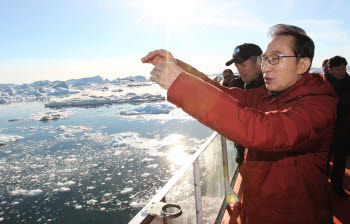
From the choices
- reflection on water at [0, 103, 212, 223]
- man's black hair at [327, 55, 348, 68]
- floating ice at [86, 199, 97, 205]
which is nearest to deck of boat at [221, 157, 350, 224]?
man's black hair at [327, 55, 348, 68]

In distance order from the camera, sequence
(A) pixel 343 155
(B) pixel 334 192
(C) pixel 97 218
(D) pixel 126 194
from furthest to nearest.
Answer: (D) pixel 126 194 < (C) pixel 97 218 < (B) pixel 334 192 < (A) pixel 343 155

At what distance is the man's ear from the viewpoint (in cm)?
94

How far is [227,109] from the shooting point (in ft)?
1.96

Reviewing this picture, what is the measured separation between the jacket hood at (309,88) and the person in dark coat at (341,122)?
2075 mm

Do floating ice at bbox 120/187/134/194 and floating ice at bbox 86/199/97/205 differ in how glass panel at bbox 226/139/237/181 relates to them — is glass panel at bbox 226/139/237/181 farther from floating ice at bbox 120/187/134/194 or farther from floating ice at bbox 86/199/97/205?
floating ice at bbox 86/199/97/205

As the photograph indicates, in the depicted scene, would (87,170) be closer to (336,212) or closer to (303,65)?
(336,212)

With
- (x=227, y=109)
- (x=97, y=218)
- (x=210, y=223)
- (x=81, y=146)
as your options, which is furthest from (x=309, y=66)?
(x=81, y=146)

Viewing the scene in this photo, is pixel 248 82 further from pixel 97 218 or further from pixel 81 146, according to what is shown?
pixel 81 146

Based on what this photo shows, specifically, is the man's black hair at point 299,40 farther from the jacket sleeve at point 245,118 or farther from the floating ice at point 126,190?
the floating ice at point 126,190

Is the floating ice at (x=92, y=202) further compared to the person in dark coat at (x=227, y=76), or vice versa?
the floating ice at (x=92, y=202)

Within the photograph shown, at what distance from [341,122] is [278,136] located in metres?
2.64

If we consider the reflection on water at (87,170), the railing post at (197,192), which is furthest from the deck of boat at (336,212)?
the reflection on water at (87,170)

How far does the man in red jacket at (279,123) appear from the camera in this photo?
0.61 m

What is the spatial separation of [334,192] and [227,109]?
10.2ft
